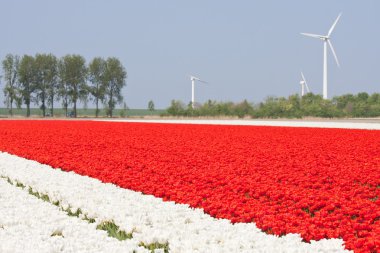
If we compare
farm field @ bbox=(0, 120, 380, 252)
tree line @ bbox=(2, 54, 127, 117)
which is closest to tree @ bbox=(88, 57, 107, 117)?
tree line @ bbox=(2, 54, 127, 117)

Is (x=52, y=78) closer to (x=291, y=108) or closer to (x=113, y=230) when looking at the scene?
(x=291, y=108)

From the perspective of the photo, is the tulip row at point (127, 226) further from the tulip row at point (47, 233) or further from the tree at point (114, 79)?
the tree at point (114, 79)

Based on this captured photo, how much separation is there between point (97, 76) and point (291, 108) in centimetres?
4472

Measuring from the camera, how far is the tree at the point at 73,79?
9906 centimetres

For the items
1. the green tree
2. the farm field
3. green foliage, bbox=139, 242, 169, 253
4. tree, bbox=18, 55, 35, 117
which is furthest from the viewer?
tree, bbox=18, 55, 35, 117

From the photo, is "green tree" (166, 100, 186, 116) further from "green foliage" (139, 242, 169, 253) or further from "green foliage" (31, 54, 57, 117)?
"green foliage" (139, 242, 169, 253)

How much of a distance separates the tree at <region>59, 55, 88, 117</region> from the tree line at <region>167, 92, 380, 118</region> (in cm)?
2473

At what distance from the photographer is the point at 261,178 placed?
11461 mm

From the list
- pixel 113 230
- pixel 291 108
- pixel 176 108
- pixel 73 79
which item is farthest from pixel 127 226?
pixel 73 79

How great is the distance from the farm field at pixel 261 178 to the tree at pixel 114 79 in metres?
81.8

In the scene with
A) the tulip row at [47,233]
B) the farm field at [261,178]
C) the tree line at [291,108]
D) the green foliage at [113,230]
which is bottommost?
the green foliage at [113,230]

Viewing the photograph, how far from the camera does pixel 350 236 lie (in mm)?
6480

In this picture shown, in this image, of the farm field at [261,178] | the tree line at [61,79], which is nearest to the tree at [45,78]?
the tree line at [61,79]

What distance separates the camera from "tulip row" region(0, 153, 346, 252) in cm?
623
